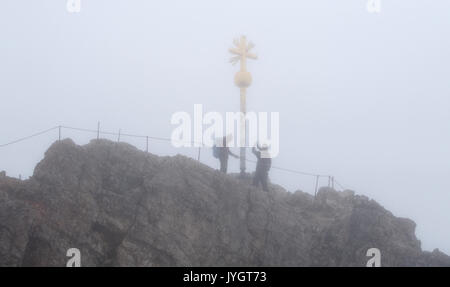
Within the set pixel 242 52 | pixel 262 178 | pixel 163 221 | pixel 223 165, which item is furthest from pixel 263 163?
pixel 242 52

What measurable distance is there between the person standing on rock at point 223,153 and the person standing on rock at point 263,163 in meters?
1.67

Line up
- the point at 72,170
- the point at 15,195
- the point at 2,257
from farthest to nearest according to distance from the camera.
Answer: the point at 72,170
the point at 15,195
the point at 2,257

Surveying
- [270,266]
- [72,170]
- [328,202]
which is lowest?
[270,266]

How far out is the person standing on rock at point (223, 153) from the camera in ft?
93.8

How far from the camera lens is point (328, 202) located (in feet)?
99.7

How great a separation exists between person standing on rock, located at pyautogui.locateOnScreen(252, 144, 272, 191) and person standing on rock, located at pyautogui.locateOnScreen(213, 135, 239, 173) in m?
1.67

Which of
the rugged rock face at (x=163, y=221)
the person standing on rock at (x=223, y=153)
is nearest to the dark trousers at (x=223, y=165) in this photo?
the person standing on rock at (x=223, y=153)

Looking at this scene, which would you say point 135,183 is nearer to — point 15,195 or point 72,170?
point 72,170

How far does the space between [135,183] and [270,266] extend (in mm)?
7881

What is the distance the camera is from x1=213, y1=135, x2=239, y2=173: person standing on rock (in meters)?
28.6

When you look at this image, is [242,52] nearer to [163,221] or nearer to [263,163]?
[263,163]

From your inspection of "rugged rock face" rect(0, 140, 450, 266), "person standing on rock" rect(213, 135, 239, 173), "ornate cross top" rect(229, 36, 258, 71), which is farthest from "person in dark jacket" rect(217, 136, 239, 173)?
"ornate cross top" rect(229, 36, 258, 71)
